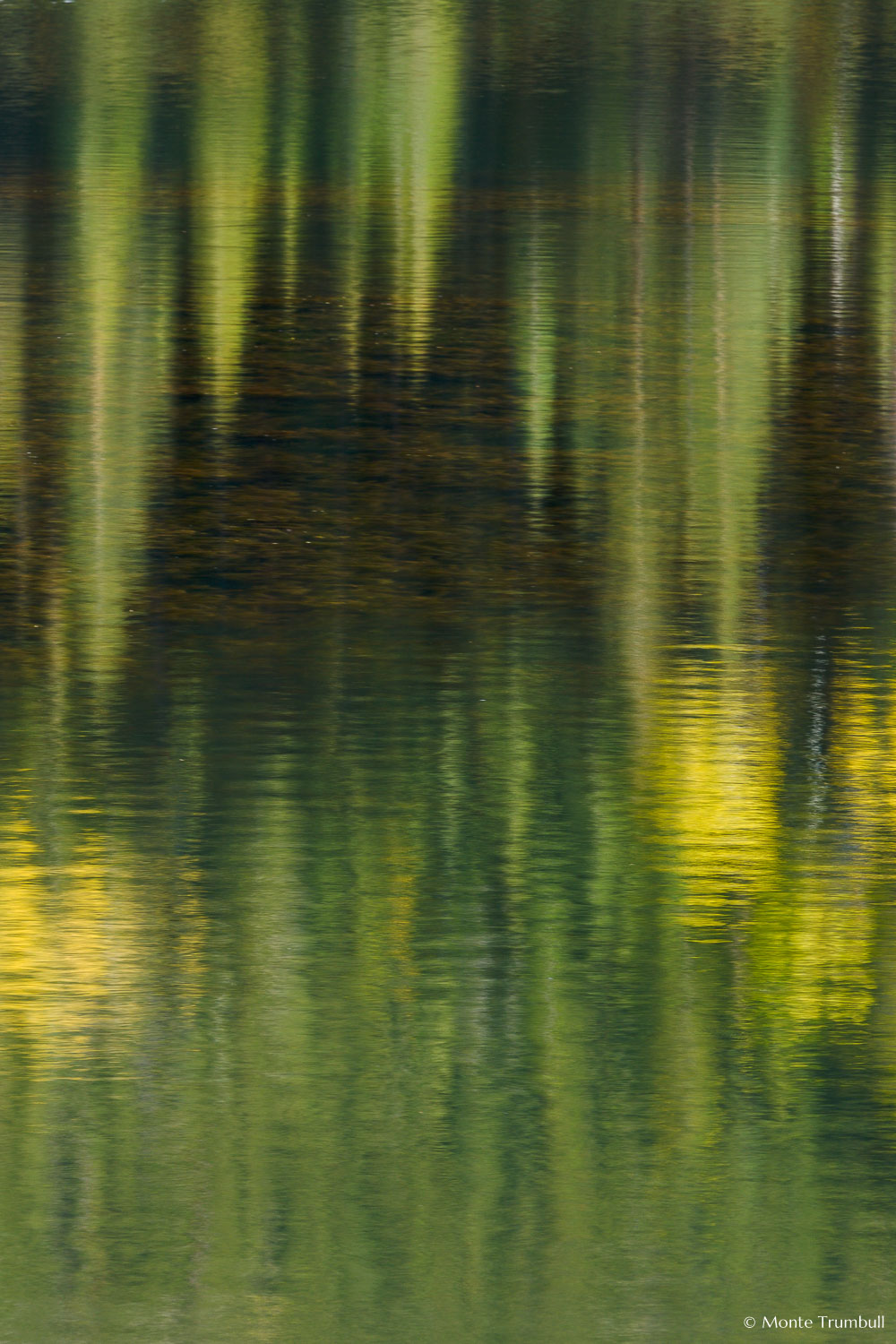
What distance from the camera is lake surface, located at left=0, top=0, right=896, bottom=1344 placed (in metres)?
4.09

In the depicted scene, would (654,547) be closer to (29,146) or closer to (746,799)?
(746,799)

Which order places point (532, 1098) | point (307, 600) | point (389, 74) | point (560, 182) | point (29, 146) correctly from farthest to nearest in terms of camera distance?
point (389, 74), point (29, 146), point (560, 182), point (307, 600), point (532, 1098)

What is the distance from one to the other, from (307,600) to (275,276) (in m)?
6.25

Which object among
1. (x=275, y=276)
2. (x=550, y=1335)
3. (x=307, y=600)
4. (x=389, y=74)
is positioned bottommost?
(x=550, y=1335)

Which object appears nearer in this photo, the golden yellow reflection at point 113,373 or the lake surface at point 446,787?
the lake surface at point 446,787

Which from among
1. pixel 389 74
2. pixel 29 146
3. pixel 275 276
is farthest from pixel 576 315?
pixel 389 74

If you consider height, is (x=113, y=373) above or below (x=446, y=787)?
above

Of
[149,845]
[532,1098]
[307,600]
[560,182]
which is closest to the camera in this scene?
[532,1098]

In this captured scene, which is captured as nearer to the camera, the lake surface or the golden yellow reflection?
the lake surface

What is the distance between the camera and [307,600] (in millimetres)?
7969

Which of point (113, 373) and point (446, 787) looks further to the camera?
point (113, 373)

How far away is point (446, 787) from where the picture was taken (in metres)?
6.29

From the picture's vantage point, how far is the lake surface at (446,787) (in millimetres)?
4090

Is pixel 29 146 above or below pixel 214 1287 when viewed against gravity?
above
